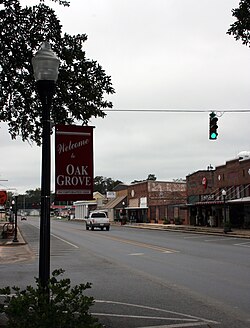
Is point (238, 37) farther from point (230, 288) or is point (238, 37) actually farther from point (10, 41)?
point (230, 288)

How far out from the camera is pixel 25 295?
16.6 feet

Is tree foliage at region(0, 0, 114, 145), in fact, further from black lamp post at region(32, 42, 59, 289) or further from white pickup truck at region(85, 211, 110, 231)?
white pickup truck at region(85, 211, 110, 231)

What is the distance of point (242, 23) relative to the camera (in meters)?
8.21

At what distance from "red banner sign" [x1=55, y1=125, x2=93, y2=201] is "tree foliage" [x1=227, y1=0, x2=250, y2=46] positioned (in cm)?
352

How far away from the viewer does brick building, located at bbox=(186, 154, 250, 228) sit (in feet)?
143

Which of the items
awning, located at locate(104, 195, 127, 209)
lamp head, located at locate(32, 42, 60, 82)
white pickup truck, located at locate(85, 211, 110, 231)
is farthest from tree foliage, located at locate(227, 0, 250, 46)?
awning, located at locate(104, 195, 127, 209)

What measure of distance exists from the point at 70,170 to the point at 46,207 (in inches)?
24.1

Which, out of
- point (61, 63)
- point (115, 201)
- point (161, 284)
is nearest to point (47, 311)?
point (61, 63)

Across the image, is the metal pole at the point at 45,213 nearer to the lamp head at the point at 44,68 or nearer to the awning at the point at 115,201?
the lamp head at the point at 44,68

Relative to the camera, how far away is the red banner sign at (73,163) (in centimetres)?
616

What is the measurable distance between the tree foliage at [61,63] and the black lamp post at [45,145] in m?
2.64

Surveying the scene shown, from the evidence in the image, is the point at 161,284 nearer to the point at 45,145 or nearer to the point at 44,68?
the point at 45,145

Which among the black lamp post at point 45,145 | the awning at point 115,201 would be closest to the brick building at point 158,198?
the awning at point 115,201

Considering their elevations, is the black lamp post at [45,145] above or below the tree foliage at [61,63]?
below
